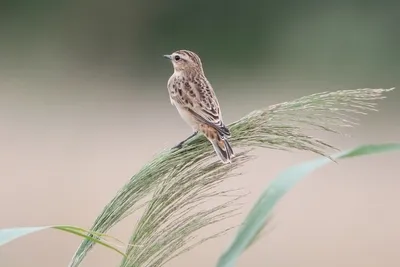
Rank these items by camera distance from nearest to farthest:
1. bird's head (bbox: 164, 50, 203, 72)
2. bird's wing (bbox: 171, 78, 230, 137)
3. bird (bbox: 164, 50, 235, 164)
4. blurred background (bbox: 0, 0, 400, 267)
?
1. bird (bbox: 164, 50, 235, 164)
2. bird's wing (bbox: 171, 78, 230, 137)
3. bird's head (bbox: 164, 50, 203, 72)
4. blurred background (bbox: 0, 0, 400, 267)

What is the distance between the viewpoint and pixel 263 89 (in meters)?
11.1

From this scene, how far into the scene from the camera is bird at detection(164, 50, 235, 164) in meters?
2.98

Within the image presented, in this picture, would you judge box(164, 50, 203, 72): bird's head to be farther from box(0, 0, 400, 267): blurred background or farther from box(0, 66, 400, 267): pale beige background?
box(0, 66, 400, 267): pale beige background

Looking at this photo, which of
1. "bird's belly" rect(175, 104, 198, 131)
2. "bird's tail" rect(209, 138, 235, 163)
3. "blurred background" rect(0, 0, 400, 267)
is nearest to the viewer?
"bird's tail" rect(209, 138, 235, 163)

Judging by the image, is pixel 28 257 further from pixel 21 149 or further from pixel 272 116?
pixel 272 116

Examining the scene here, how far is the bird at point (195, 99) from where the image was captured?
298cm

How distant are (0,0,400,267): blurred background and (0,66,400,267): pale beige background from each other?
0.02m

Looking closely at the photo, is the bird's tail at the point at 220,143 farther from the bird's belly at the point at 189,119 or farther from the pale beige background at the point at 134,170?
the pale beige background at the point at 134,170

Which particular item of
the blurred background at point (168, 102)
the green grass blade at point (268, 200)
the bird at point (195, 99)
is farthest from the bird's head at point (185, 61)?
the green grass blade at point (268, 200)

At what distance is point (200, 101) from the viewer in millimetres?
3369

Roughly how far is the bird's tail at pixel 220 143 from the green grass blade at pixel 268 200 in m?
0.78

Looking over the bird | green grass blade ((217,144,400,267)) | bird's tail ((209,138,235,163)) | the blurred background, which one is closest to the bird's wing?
the bird

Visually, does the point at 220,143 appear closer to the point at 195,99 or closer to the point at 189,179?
the point at 189,179

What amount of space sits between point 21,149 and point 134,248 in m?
7.99
